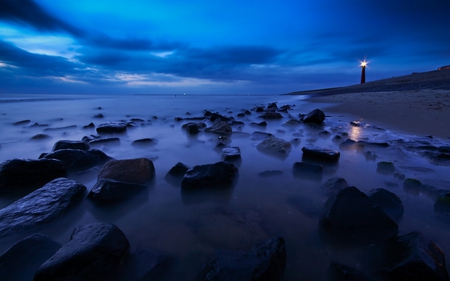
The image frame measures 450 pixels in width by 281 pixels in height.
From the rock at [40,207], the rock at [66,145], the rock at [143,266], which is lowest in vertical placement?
the rock at [143,266]

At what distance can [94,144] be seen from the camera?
12.6 feet

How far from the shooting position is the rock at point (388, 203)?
161 centimetres

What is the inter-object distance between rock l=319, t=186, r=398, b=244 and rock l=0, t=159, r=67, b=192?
2.76m

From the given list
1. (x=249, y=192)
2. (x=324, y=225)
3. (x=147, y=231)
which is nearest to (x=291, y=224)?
(x=324, y=225)

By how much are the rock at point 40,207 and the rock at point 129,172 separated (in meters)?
0.33

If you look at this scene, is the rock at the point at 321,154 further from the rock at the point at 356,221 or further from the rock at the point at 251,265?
the rock at the point at 251,265

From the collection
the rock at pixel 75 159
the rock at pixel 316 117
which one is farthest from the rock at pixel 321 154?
the rock at pixel 316 117

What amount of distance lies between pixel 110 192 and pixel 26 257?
2.32 feet

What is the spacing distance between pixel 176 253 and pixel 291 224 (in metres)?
0.87

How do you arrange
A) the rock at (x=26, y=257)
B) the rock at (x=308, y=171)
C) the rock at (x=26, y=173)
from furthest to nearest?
1. the rock at (x=308, y=171)
2. the rock at (x=26, y=173)
3. the rock at (x=26, y=257)

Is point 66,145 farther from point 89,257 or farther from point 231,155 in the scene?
point 89,257

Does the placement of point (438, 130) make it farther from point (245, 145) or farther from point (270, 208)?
point (270, 208)

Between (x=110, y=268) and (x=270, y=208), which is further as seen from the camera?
(x=270, y=208)

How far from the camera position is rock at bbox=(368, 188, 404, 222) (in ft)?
5.28
